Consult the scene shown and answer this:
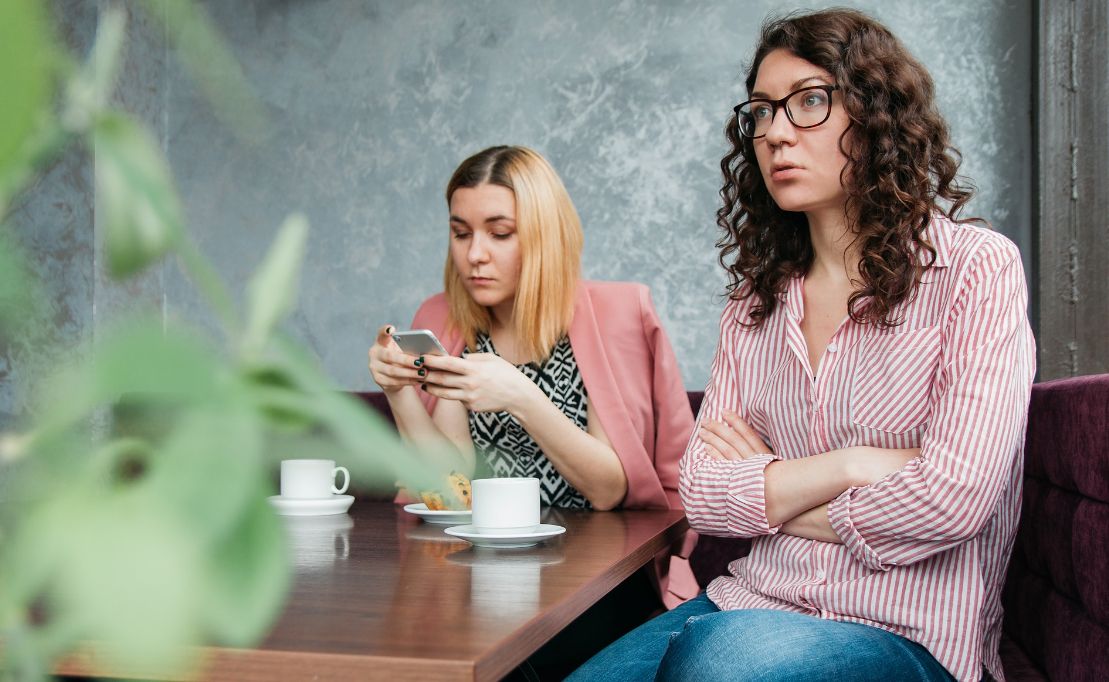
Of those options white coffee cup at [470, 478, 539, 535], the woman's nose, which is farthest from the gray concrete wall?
white coffee cup at [470, 478, 539, 535]

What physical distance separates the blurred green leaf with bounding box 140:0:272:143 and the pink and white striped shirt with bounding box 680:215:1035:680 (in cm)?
123

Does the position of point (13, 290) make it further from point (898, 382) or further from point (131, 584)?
point (898, 382)

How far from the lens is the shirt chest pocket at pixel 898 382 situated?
139cm

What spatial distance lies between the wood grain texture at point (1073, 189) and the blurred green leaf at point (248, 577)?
2.56m

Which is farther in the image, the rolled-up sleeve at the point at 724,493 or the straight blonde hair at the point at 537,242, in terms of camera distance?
the straight blonde hair at the point at 537,242

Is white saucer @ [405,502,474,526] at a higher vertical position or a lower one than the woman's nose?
lower

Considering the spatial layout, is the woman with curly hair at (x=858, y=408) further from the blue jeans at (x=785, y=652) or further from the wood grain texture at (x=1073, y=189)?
the wood grain texture at (x=1073, y=189)

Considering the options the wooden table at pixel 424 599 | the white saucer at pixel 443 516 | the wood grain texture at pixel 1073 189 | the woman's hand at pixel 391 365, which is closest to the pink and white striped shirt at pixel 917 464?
the wooden table at pixel 424 599

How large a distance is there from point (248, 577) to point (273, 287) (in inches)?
1.8

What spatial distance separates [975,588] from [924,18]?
2.14 metres

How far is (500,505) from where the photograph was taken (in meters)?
1.39

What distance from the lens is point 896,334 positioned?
4.64 ft

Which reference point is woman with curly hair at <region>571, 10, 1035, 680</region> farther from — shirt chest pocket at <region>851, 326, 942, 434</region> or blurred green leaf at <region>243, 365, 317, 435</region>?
blurred green leaf at <region>243, 365, 317, 435</region>

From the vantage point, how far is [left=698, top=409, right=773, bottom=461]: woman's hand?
1534 mm
